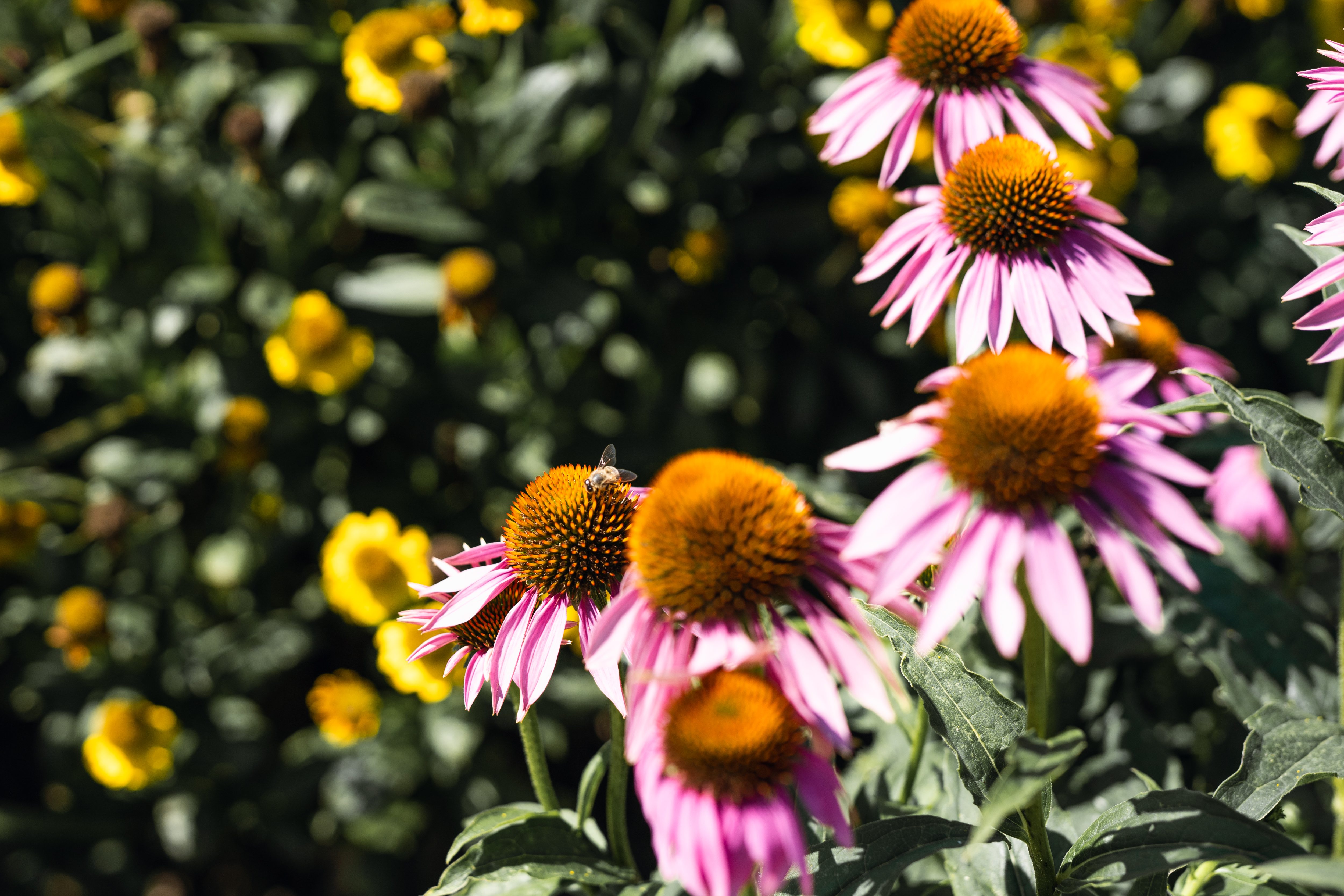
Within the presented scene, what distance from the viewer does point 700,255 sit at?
2.56 m

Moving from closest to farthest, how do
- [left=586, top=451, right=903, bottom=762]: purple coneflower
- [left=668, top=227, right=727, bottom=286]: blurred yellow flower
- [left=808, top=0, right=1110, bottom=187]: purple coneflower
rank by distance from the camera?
[left=586, top=451, right=903, bottom=762]: purple coneflower < [left=808, top=0, right=1110, bottom=187]: purple coneflower < [left=668, top=227, right=727, bottom=286]: blurred yellow flower

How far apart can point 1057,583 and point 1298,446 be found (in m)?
0.49

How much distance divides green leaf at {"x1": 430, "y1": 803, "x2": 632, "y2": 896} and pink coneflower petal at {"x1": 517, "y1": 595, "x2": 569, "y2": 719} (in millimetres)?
187

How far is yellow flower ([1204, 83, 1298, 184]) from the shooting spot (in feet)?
8.14

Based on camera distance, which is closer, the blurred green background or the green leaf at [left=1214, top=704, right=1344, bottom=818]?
the green leaf at [left=1214, top=704, right=1344, bottom=818]

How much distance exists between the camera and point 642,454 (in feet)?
8.22

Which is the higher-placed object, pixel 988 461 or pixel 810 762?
pixel 988 461

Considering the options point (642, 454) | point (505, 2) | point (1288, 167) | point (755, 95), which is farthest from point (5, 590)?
point (1288, 167)

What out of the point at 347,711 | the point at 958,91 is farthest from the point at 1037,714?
the point at 347,711

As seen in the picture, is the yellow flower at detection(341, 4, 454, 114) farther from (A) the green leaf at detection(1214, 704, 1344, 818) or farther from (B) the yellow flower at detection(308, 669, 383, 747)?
(A) the green leaf at detection(1214, 704, 1344, 818)

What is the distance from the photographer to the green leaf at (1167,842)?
34.6 inches

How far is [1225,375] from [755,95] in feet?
4.65

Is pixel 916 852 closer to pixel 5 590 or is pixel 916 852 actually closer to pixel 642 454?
pixel 642 454

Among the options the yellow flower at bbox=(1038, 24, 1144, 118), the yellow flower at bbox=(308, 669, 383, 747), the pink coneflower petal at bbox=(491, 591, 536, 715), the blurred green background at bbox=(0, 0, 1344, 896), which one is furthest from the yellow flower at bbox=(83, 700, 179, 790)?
the yellow flower at bbox=(1038, 24, 1144, 118)
